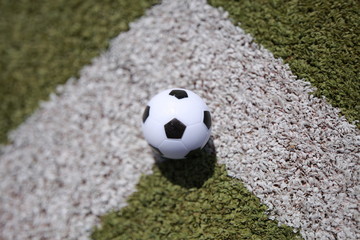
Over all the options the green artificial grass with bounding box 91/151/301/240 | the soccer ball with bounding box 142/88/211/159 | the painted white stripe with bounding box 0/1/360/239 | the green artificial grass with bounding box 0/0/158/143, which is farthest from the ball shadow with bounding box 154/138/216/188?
the green artificial grass with bounding box 0/0/158/143

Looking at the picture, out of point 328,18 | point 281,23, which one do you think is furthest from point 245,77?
point 328,18

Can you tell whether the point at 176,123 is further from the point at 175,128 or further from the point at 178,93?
the point at 178,93

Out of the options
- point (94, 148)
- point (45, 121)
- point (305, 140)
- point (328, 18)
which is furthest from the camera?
point (45, 121)

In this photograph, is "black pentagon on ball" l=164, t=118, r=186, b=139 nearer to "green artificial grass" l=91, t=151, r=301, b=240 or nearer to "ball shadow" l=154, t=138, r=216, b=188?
"ball shadow" l=154, t=138, r=216, b=188

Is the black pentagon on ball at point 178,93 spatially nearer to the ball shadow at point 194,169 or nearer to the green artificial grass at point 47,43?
the ball shadow at point 194,169

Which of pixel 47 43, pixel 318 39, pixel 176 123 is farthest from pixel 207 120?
pixel 47 43

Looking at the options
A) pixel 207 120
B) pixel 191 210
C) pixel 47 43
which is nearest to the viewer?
pixel 207 120

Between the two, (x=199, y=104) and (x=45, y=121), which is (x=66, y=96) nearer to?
(x=45, y=121)
